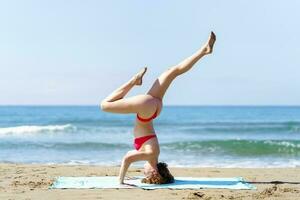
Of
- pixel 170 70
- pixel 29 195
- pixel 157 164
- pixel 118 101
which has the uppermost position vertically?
pixel 170 70

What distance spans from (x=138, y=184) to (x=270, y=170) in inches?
145

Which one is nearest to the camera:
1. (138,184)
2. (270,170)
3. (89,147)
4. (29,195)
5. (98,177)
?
(29,195)

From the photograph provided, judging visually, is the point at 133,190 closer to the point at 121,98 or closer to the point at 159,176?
Result: the point at 159,176

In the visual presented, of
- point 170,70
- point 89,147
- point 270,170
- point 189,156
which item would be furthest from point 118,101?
point 89,147

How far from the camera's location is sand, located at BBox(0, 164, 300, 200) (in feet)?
24.1

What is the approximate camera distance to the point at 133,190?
768 cm

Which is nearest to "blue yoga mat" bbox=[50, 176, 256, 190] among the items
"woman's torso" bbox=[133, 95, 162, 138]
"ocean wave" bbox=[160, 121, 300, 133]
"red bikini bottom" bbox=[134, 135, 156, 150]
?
"red bikini bottom" bbox=[134, 135, 156, 150]

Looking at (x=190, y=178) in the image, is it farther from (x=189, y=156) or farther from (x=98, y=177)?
(x=189, y=156)

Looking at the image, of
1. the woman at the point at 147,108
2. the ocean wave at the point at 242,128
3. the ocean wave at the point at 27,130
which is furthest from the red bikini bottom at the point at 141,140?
the ocean wave at the point at 242,128

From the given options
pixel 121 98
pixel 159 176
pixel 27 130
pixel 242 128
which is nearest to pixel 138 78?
pixel 121 98

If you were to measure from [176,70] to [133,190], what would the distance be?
6.50 feet

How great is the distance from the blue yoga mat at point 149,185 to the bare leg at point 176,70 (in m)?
1.40

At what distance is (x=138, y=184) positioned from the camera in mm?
8156

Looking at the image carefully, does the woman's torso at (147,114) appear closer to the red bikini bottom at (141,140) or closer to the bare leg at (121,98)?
the red bikini bottom at (141,140)
